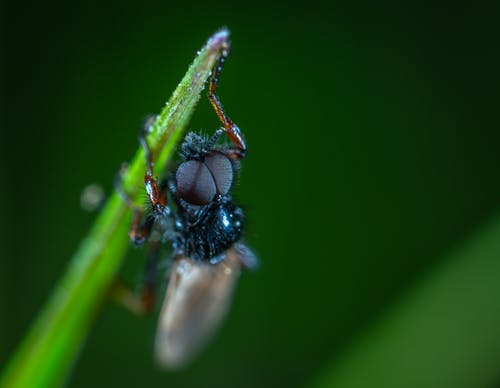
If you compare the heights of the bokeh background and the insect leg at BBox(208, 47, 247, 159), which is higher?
the bokeh background

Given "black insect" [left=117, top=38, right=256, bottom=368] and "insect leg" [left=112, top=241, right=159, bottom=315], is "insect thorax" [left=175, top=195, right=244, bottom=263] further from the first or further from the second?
"insect leg" [left=112, top=241, right=159, bottom=315]

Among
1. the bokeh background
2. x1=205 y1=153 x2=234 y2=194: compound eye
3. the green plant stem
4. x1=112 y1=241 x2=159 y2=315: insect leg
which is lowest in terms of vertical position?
the green plant stem

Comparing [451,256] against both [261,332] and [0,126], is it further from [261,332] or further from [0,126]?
[0,126]

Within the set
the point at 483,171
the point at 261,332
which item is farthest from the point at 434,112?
the point at 261,332

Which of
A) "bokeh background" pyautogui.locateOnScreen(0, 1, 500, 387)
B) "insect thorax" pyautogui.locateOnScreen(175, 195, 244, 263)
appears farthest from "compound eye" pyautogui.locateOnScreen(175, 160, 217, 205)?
"bokeh background" pyautogui.locateOnScreen(0, 1, 500, 387)

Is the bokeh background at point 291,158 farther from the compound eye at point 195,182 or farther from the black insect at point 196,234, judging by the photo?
the compound eye at point 195,182

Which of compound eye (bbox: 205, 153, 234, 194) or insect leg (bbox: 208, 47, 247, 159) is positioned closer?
insect leg (bbox: 208, 47, 247, 159)

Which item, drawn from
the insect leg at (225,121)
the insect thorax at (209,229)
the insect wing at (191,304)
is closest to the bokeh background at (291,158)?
the insect wing at (191,304)

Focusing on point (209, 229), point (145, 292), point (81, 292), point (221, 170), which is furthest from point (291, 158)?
point (81, 292)

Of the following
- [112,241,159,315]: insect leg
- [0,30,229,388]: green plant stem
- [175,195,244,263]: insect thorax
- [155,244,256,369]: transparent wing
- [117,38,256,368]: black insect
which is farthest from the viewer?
[112,241,159,315]: insect leg
